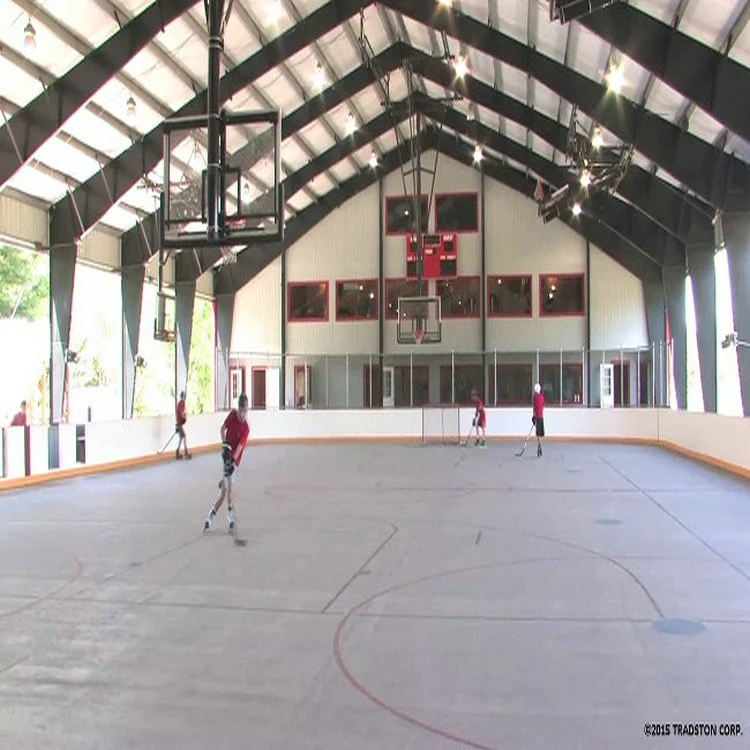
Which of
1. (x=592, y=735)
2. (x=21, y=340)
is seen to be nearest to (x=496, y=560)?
(x=592, y=735)

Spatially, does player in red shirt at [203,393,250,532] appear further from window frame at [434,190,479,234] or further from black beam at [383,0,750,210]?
window frame at [434,190,479,234]

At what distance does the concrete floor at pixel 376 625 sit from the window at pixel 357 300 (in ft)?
66.2

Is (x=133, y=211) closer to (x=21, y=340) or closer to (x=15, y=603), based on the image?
(x=21, y=340)

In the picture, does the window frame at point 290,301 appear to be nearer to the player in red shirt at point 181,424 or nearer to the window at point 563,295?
the window at point 563,295

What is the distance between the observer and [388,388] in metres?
31.5

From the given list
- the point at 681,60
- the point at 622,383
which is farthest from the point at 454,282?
the point at 681,60

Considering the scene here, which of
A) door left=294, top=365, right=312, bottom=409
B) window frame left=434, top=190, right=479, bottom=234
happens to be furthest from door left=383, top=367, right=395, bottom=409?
window frame left=434, top=190, right=479, bottom=234

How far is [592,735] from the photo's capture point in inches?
154

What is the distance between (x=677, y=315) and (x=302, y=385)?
48.8 feet

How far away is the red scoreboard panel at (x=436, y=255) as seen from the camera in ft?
98.2

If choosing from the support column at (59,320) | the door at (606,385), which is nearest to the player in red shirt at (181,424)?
the support column at (59,320)

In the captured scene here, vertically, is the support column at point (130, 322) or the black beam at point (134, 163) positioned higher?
the black beam at point (134, 163)

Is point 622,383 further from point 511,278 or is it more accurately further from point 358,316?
point 358,316

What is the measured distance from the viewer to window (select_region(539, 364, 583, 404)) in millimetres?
29375
